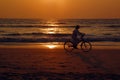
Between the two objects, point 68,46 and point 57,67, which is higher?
point 68,46

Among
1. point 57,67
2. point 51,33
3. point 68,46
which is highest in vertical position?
point 51,33

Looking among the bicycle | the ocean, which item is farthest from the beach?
the ocean

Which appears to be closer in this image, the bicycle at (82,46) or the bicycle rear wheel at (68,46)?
the bicycle rear wheel at (68,46)

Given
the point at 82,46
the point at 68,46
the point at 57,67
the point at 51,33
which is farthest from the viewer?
the point at 51,33

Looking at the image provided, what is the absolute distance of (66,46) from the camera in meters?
21.2

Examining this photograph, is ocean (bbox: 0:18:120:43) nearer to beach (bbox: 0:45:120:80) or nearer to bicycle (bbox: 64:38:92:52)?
bicycle (bbox: 64:38:92:52)

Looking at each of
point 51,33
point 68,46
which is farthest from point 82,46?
point 51,33

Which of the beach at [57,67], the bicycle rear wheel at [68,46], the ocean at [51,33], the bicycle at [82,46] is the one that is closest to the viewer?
the beach at [57,67]

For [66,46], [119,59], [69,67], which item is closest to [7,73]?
[69,67]

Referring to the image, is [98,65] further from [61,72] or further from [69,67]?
[61,72]

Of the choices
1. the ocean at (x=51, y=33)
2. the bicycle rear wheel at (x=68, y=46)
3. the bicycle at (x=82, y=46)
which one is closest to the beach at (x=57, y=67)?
the bicycle at (x=82, y=46)

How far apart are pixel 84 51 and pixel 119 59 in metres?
3.82

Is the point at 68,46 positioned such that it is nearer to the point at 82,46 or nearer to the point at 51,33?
the point at 82,46

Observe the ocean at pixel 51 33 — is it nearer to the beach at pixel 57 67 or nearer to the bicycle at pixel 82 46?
the bicycle at pixel 82 46
